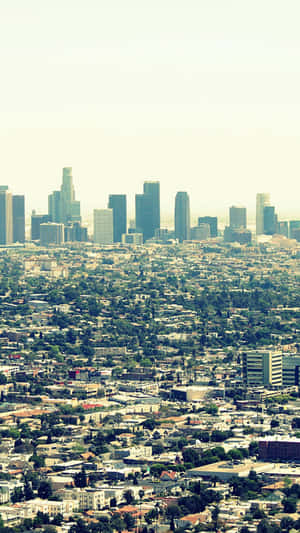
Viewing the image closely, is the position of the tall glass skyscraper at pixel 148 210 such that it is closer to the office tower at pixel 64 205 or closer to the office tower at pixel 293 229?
the office tower at pixel 64 205

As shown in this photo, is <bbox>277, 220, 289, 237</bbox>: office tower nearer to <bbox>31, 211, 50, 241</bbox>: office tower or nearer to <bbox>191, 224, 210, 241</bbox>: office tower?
Answer: <bbox>191, 224, 210, 241</bbox>: office tower

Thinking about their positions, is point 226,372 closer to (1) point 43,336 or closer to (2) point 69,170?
(1) point 43,336

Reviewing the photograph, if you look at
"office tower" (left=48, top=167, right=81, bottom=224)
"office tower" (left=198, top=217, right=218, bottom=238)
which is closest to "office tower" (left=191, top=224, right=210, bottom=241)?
"office tower" (left=198, top=217, right=218, bottom=238)

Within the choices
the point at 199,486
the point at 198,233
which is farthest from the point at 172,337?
the point at 198,233

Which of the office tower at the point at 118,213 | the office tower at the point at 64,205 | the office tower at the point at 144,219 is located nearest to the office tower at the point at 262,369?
the office tower at the point at 118,213

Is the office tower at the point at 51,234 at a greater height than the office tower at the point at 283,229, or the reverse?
the office tower at the point at 283,229

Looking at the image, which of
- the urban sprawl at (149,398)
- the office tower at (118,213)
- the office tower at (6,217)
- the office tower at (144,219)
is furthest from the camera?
the office tower at (144,219)
